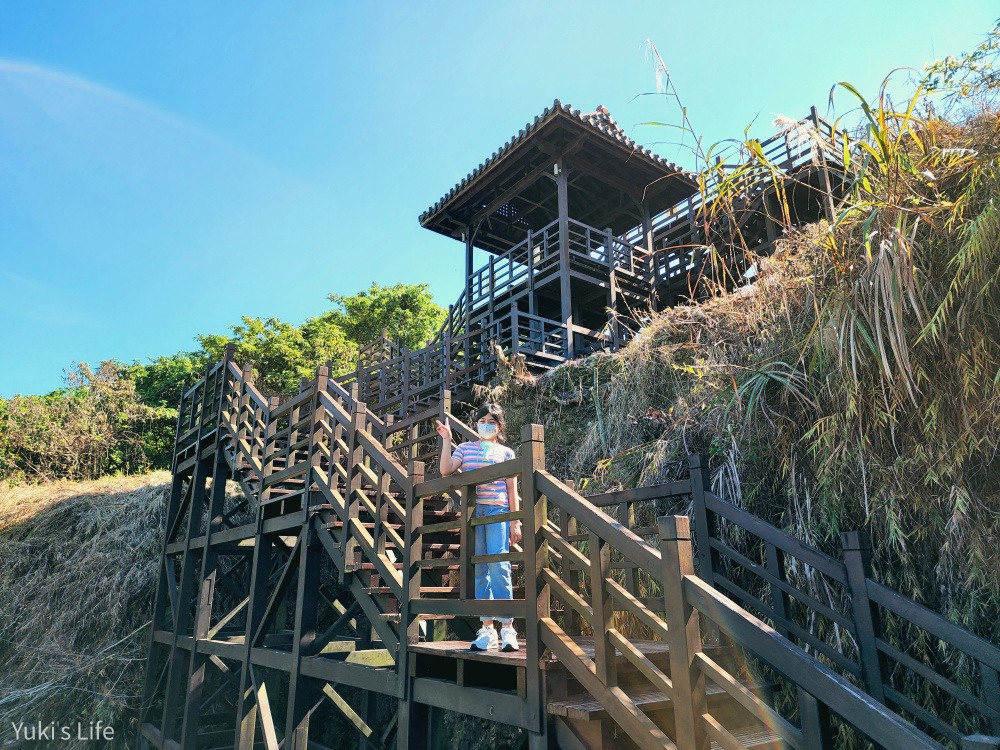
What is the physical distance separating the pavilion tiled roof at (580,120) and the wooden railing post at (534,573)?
8.62m

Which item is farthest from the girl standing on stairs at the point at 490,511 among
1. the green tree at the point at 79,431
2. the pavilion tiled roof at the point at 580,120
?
the green tree at the point at 79,431

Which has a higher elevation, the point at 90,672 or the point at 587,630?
the point at 587,630

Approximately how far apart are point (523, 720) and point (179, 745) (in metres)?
6.77

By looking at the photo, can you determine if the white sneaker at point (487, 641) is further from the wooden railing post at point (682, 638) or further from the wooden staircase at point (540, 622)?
the wooden railing post at point (682, 638)

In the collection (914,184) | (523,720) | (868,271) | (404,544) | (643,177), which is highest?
(643,177)

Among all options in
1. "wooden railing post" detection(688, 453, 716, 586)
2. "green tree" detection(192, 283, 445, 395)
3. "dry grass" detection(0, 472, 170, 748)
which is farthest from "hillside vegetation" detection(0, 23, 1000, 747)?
"green tree" detection(192, 283, 445, 395)

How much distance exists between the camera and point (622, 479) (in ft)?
21.0

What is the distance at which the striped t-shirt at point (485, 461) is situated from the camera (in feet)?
13.9

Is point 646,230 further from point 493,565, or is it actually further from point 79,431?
point 79,431

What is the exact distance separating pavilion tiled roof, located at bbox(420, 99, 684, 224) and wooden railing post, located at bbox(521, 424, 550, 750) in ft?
28.3

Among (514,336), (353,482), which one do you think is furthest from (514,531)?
(514,336)

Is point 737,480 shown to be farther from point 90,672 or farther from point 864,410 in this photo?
point 90,672

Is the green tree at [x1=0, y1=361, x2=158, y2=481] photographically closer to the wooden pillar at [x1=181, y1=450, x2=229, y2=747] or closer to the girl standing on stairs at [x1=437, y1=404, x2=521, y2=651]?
the wooden pillar at [x1=181, y1=450, x2=229, y2=747]

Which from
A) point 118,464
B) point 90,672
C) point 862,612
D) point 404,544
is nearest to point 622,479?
point 404,544
